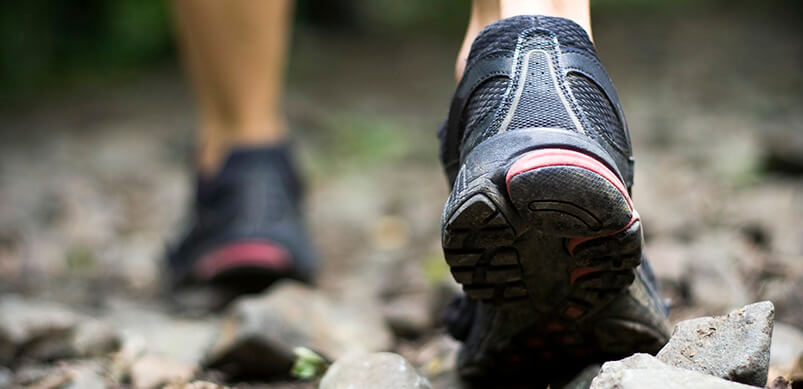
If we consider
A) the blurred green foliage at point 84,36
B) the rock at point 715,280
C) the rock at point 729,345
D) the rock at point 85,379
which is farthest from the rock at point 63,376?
the blurred green foliage at point 84,36

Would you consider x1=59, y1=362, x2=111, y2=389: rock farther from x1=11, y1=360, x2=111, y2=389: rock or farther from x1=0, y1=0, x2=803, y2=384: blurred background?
x1=0, y1=0, x2=803, y2=384: blurred background

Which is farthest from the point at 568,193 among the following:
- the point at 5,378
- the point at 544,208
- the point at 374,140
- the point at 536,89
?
the point at 374,140

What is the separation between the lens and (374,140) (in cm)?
408

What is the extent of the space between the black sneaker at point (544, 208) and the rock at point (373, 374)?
0.12 metres

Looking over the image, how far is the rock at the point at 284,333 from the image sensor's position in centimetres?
133

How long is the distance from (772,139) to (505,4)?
216 cm

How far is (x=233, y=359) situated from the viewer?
1353 mm

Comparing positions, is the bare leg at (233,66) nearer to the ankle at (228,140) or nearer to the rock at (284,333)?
the ankle at (228,140)

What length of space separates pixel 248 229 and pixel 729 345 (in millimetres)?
1321

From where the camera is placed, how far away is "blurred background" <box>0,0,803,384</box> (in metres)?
2.10

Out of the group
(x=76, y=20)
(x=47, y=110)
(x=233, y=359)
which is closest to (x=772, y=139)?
(x=233, y=359)

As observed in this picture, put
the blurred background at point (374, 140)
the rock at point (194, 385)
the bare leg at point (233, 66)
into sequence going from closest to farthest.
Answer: the rock at point (194, 385)
the bare leg at point (233, 66)
the blurred background at point (374, 140)

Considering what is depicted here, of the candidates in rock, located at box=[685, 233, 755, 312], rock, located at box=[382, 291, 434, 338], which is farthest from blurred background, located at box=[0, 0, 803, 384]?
rock, located at box=[382, 291, 434, 338]

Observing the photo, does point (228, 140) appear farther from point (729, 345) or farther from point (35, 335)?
point (729, 345)
